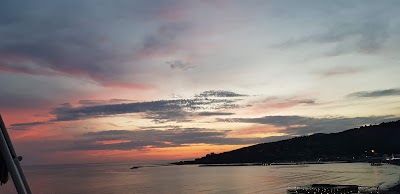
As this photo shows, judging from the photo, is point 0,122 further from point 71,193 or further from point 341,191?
point 71,193

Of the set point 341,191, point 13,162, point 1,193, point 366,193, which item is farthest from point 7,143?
point 1,193

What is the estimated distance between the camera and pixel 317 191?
9925 cm

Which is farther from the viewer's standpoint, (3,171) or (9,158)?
(3,171)

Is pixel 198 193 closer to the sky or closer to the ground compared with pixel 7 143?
closer to the ground

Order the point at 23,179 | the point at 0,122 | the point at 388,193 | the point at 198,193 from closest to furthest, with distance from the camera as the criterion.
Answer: the point at 0,122, the point at 23,179, the point at 388,193, the point at 198,193

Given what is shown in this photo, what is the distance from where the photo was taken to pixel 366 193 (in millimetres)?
91188

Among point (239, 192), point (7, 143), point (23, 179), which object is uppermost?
point (7, 143)

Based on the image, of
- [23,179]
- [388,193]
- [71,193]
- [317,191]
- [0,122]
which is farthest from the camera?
[71,193]

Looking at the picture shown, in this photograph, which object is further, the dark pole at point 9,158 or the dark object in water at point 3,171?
the dark object in water at point 3,171

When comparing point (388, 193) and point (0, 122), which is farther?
point (388, 193)

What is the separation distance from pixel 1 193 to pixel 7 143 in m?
153

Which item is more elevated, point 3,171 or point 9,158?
point 9,158

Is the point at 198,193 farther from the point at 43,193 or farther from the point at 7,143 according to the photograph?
the point at 7,143

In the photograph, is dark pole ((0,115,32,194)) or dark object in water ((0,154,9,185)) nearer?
dark pole ((0,115,32,194))
